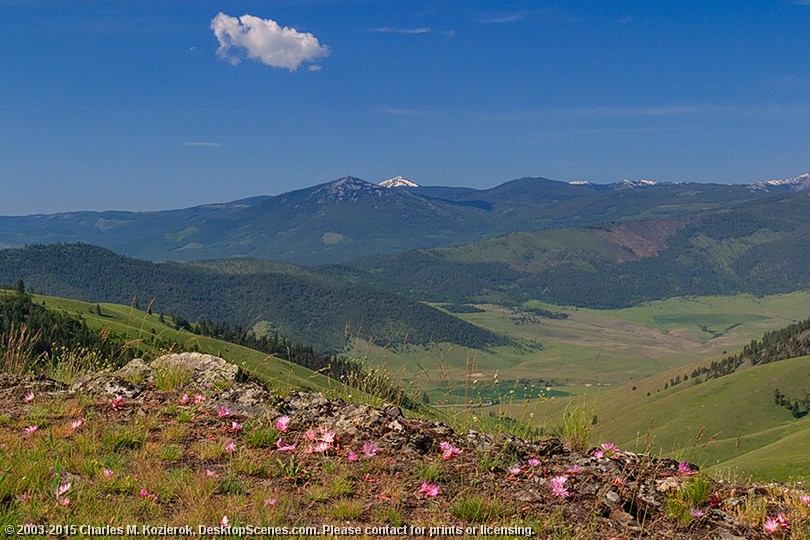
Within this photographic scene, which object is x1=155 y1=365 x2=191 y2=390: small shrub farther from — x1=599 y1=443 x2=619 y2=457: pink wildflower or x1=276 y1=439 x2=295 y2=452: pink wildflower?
x1=599 y1=443 x2=619 y2=457: pink wildflower

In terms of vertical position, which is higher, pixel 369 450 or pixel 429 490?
pixel 369 450

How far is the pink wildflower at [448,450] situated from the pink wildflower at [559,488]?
1.58 meters

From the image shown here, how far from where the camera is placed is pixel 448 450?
911cm

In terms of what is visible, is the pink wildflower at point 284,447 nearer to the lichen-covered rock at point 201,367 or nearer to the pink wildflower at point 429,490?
the pink wildflower at point 429,490

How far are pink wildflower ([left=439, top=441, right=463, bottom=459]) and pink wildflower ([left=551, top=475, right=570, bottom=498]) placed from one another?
1.58 metres

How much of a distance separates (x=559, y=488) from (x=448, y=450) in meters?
1.77

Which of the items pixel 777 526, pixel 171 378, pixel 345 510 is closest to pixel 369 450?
pixel 345 510

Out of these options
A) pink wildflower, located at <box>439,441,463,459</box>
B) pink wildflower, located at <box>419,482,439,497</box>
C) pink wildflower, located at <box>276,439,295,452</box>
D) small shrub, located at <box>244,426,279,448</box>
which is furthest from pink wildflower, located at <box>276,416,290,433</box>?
pink wildflower, located at <box>419,482,439,497</box>

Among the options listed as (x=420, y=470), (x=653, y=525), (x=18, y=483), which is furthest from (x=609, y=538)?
(x=18, y=483)

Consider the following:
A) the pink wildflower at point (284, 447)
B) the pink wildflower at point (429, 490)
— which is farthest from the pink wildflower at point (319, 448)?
the pink wildflower at point (429, 490)

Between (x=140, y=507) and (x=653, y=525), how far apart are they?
665 centimetres

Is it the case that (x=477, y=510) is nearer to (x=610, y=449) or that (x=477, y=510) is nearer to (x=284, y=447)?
(x=284, y=447)

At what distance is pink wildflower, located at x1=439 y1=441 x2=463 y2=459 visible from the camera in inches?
356

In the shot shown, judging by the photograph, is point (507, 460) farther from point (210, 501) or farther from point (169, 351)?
point (169, 351)
